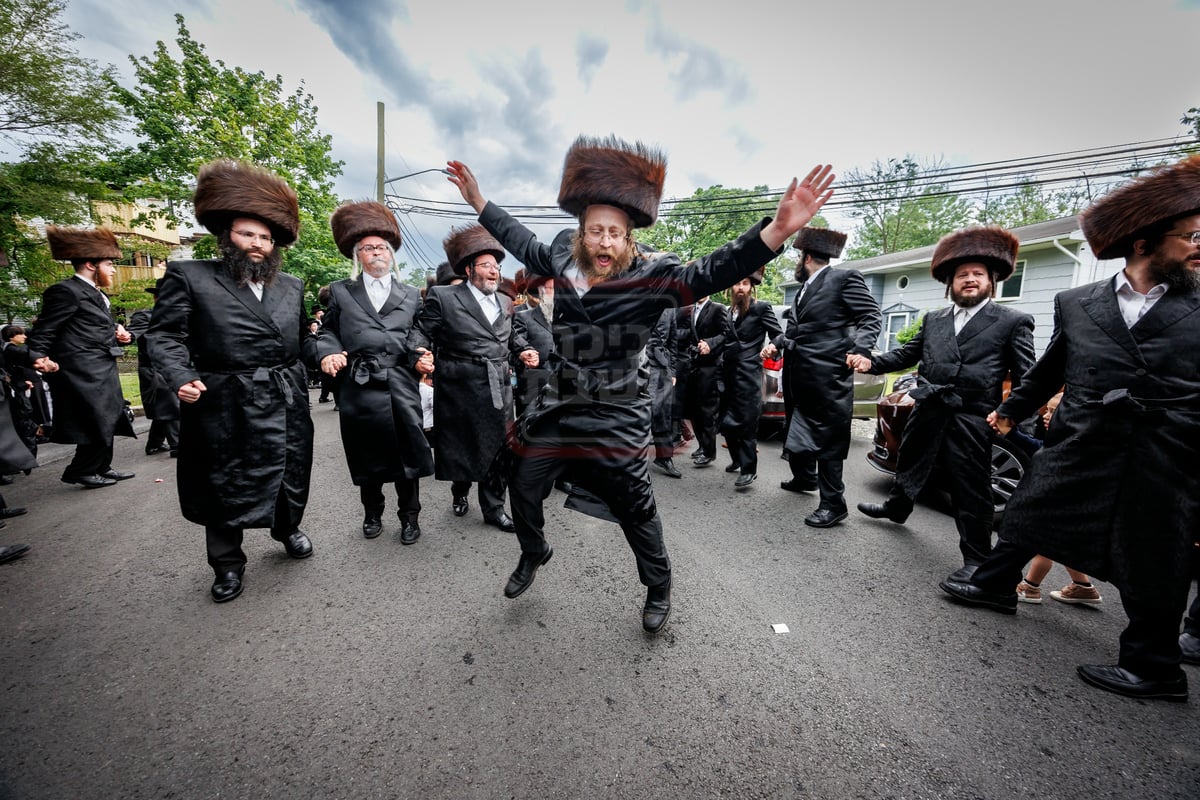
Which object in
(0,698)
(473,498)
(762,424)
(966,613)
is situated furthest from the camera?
(762,424)

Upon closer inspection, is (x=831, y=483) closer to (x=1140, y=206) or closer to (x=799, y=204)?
(x=1140, y=206)

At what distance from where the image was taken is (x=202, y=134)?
48.0ft

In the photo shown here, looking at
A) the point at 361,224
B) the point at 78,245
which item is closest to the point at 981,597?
the point at 361,224

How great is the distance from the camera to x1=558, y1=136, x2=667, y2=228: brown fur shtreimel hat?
2.33 m

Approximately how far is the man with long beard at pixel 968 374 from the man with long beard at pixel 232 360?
159 inches

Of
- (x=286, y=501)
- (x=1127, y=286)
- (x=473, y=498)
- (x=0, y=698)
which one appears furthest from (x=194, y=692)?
(x=1127, y=286)

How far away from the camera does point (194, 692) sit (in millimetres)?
1985

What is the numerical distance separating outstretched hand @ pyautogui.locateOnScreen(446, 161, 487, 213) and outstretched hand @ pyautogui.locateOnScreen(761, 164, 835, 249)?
1.58 m

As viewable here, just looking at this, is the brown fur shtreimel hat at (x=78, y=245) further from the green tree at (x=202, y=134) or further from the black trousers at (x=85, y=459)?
the green tree at (x=202, y=134)

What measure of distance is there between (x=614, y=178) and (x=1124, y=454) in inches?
101

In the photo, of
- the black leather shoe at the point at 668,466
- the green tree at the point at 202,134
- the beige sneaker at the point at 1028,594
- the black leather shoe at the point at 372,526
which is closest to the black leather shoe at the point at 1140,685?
the beige sneaker at the point at 1028,594

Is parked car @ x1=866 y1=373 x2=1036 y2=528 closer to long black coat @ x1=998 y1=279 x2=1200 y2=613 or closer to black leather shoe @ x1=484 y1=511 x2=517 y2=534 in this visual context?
long black coat @ x1=998 y1=279 x2=1200 y2=613

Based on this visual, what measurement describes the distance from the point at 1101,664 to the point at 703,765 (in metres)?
2.06

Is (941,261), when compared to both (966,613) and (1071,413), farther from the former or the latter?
(966,613)
